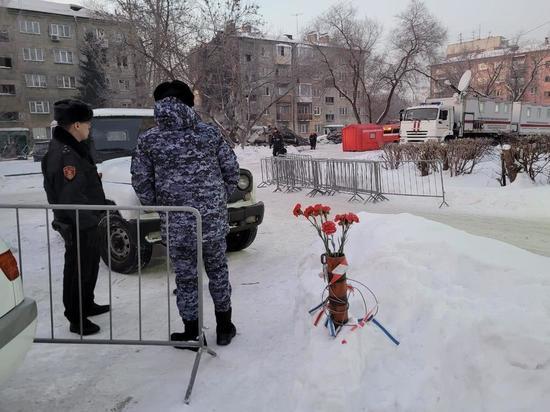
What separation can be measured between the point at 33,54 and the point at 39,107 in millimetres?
5871

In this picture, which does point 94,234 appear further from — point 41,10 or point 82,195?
point 41,10

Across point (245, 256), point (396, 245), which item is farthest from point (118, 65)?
point (396, 245)

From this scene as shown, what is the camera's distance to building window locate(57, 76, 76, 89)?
5219 cm

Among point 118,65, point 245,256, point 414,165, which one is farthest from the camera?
point 118,65

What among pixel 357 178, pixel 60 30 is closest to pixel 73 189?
pixel 357 178

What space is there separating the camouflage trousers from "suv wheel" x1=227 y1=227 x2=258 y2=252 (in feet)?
8.92

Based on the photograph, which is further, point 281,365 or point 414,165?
point 414,165

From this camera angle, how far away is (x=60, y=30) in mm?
53031

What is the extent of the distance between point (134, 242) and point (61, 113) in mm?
1706

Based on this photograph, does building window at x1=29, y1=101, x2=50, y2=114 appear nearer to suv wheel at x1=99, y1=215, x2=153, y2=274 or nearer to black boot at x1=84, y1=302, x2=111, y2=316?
suv wheel at x1=99, y1=215, x2=153, y2=274

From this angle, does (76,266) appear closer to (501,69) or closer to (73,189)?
(73,189)

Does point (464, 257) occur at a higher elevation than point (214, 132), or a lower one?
lower

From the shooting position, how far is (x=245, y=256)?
20.4ft

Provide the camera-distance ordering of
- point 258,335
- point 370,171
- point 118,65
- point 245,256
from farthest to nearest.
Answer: point 118,65 < point 370,171 < point 245,256 < point 258,335
